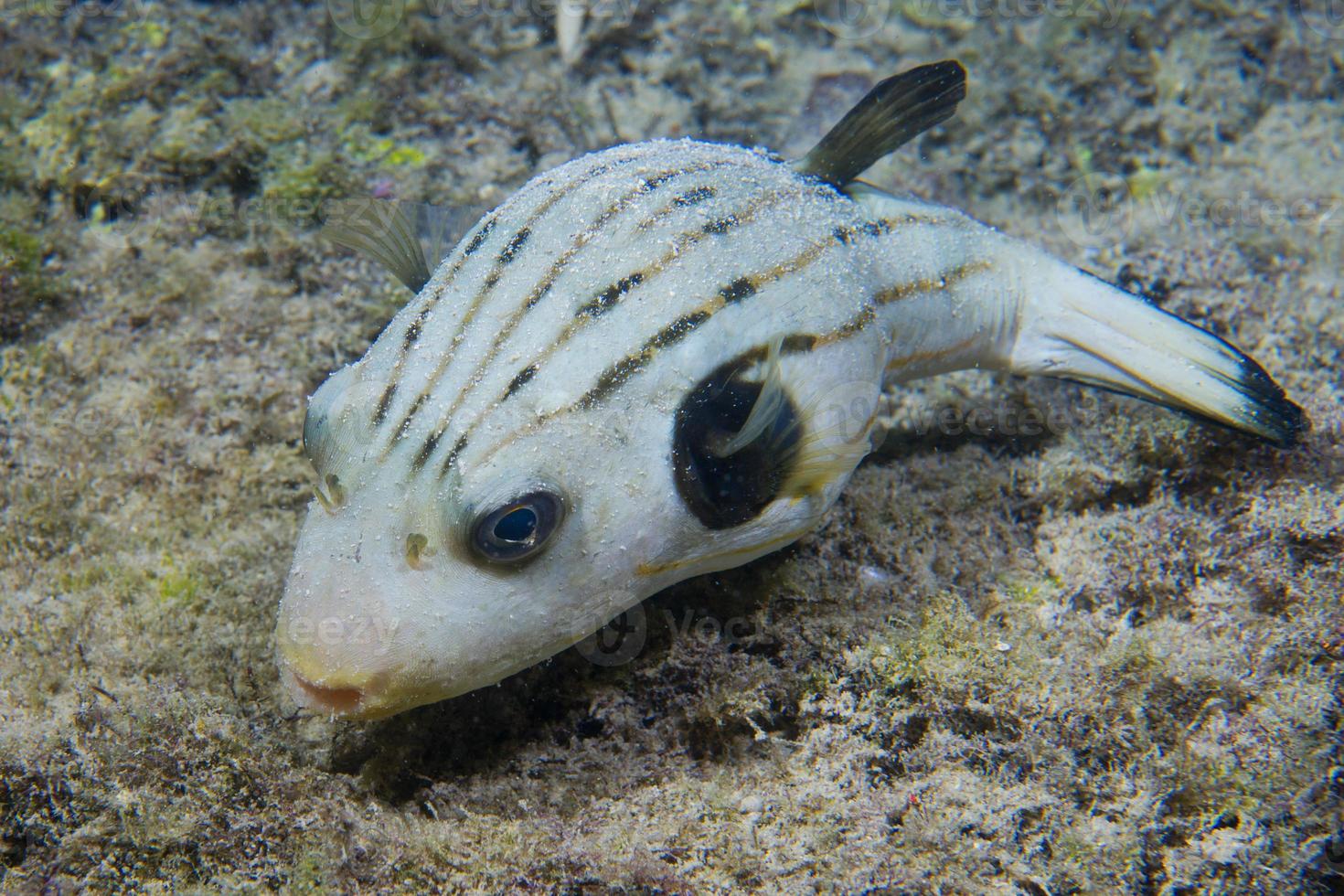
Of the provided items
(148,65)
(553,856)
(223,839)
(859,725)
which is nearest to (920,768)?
(859,725)

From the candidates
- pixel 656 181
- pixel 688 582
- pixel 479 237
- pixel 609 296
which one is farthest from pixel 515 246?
pixel 688 582

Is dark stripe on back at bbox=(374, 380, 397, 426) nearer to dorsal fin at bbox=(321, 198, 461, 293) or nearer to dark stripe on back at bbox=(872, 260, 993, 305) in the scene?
dorsal fin at bbox=(321, 198, 461, 293)

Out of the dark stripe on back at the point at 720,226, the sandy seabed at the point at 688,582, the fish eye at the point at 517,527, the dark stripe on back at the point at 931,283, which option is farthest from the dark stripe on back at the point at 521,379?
the dark stripe on back at the point at 931,283

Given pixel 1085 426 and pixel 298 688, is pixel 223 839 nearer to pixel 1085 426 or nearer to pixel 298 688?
pixel 298 688

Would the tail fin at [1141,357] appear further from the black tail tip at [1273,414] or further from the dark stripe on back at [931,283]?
the dark stripe on back at [931,283]

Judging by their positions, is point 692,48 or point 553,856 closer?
point 553,856
